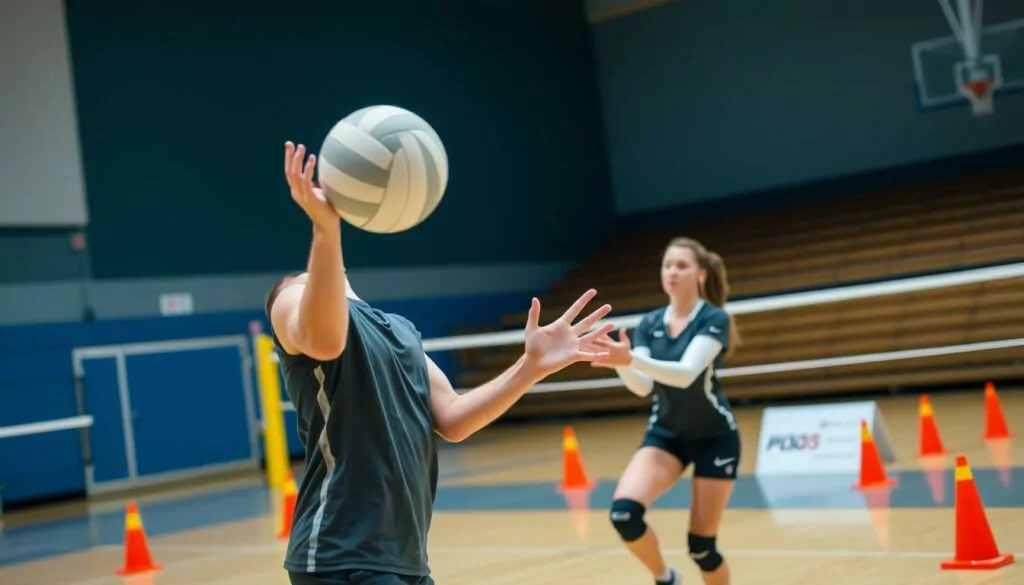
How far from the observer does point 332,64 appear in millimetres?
18453

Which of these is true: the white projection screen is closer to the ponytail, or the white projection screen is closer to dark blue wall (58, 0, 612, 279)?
dark blue wall (58, 0, 612, 279)

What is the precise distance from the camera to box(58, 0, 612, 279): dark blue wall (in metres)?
15.8

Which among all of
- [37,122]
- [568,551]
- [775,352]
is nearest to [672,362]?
[568,551]

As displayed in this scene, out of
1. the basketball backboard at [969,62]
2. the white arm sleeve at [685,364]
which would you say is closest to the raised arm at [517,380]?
the white arm sleeve at [685,364]

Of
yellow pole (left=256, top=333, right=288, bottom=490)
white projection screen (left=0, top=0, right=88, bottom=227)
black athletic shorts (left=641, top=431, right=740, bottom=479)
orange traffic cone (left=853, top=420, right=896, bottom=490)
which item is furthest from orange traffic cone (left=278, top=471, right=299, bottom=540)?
white projection screen (left=0, top=0, right=88, bottom=227)

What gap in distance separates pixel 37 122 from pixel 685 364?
1159cm

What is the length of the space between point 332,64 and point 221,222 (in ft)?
10.3

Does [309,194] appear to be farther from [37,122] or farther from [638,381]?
[37,122]

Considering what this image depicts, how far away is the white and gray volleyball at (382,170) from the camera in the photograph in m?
2.60

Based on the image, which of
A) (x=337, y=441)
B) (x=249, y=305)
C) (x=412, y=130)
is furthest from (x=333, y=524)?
(x=249, y=305)

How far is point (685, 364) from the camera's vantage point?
530 centimetres

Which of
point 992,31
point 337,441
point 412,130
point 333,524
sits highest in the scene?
point 992,31

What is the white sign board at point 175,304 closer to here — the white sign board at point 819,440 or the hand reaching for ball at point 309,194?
the white sign board at point 819,440

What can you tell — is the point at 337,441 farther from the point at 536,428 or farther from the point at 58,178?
the point at 536,428
